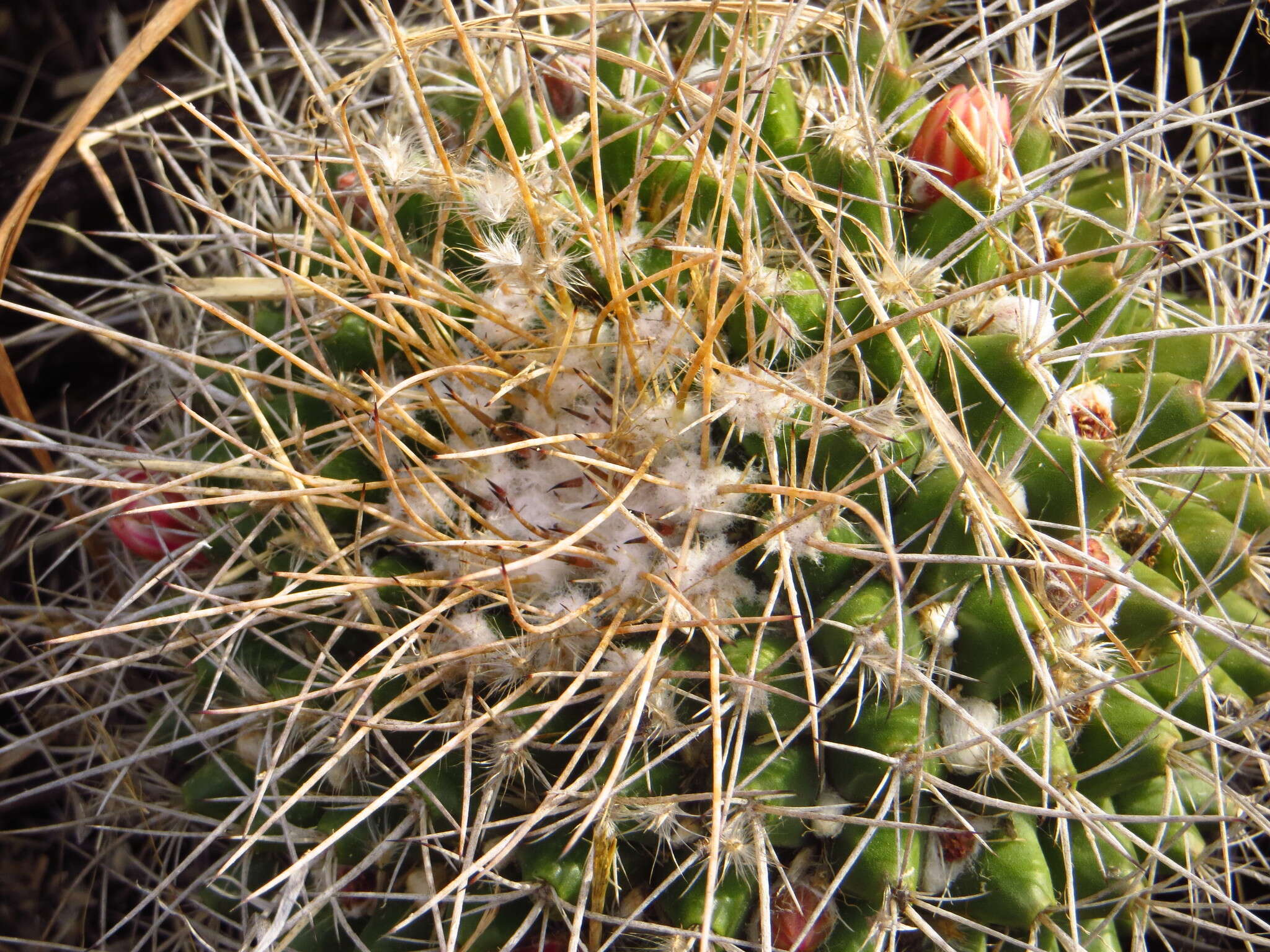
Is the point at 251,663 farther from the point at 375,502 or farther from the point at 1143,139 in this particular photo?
the point at 1143,139

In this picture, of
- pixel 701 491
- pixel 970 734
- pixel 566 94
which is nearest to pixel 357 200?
pixel 566 94

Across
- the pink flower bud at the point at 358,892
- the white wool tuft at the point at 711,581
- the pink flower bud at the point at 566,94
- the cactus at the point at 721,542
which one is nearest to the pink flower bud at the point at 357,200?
the cactus at the point at 721,542

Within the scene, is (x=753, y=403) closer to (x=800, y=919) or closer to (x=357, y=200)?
(x=800, y=919)

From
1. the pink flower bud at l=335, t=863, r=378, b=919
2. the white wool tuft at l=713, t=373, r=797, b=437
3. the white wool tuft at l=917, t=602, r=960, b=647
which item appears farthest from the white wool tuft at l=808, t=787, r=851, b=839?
the pink flower bud at l=335, t=863, r=378, b=919

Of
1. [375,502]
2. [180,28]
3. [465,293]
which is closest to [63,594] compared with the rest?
[375,502]

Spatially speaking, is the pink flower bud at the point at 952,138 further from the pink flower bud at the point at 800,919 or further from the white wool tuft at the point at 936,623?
the pink flower bud at the point at 800,919

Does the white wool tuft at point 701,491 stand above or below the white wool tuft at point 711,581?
above

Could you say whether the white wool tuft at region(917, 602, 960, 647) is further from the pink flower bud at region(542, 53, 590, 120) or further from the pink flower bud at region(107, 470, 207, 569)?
the pink flower bud at region(107, 470, 207, 569)
